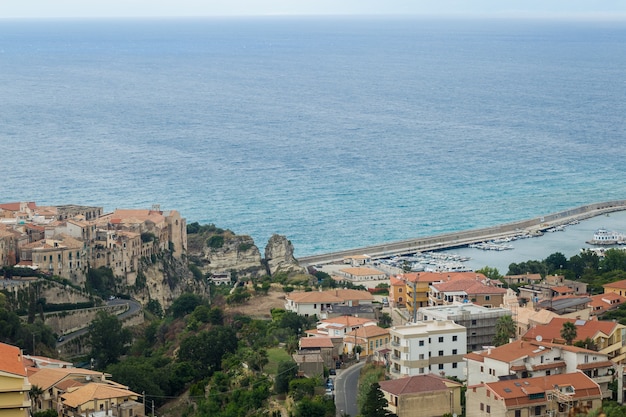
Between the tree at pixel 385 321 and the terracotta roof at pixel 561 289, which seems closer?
the tree at pixel 385 321

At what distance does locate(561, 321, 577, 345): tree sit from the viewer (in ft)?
135

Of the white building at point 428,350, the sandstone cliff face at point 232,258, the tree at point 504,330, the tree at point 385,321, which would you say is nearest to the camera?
the white building at point 428,350

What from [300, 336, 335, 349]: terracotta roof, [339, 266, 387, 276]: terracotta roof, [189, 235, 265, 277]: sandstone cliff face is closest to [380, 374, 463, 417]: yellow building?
[300, 336, 335, 349]: terracotta roof

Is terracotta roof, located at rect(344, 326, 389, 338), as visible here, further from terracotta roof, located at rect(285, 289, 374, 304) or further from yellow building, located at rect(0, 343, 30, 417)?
yellow building, located at rect(0, 343, 30, 417)

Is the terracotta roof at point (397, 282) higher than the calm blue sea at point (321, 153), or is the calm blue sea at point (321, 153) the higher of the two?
the terracotta roof at point (397, 282)

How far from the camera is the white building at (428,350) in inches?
1594

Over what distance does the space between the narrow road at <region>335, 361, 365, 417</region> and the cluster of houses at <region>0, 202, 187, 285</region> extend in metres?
20.8

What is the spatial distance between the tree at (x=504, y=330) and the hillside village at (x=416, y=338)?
0.05 m

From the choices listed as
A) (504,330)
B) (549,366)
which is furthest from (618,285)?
(549,366)

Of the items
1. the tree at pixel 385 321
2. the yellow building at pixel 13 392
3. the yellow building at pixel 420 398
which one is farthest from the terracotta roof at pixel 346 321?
the yellow building at pixel 13 392

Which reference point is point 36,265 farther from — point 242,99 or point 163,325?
point 242,99

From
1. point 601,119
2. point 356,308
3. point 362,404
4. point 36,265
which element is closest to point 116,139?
point 601,119

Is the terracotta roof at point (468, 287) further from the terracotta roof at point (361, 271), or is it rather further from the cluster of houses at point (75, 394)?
the terracotta roof at point (361, 271)

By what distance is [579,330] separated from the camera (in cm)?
4166
